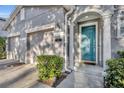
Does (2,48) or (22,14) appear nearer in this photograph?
(22,14)

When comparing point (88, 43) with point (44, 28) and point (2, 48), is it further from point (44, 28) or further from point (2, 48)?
point (2, 48)

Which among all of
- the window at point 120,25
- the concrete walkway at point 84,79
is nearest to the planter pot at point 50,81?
the concrete walkway at point 84,79

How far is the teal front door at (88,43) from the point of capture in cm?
764

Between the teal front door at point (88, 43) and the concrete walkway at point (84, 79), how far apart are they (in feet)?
4.04

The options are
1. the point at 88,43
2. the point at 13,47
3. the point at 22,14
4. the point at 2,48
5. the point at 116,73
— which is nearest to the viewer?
the point at 116,73

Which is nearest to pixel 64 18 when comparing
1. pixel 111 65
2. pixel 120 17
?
pixel 120 17

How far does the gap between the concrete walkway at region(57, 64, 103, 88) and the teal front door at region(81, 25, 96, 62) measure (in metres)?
1.23

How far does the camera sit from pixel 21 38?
1143 centimetres

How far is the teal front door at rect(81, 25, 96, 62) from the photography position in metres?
7.64

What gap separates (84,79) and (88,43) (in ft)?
8.46

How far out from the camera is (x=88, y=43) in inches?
309

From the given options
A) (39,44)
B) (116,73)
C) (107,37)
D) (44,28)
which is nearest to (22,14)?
(39,44)

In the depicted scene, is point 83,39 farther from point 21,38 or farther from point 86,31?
point 21,38

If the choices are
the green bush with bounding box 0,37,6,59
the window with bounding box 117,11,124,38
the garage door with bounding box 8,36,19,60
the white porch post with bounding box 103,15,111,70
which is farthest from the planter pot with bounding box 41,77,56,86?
the green bush with bounding box 0,37,6,59
